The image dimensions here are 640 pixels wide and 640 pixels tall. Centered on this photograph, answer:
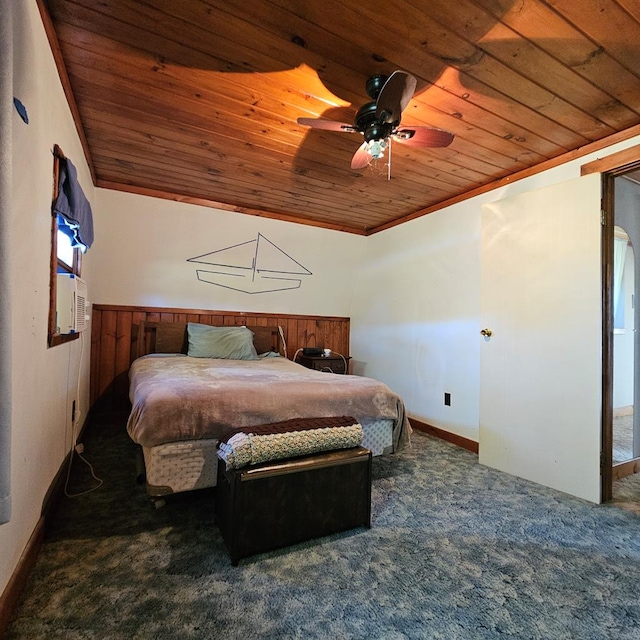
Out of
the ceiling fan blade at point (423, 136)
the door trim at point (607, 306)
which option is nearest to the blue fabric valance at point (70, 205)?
the ceiling fan blade at point (423, 136)

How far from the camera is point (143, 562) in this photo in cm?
145

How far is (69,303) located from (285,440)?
59.4 inches

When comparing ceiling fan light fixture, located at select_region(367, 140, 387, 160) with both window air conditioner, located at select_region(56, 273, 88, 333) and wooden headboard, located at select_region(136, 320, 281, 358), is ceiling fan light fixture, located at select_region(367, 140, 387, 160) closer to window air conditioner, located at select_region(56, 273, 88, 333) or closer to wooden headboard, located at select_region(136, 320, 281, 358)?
window air conditioner, located at select_region(56, 273, 88, 333)

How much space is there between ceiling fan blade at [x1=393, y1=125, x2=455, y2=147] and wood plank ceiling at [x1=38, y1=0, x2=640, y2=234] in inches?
8.2

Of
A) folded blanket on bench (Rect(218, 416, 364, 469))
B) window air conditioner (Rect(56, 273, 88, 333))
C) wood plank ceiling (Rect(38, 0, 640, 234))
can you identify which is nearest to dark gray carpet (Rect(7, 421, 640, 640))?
folded blanket on bench (Rect(218, 416, 364, 469))

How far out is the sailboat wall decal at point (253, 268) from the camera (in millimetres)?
3764

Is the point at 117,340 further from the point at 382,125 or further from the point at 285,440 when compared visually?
the point at 382,125

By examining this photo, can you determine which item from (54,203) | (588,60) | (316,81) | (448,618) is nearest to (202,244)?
(54,203)

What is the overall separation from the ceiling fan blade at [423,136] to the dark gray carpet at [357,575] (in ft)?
6.57

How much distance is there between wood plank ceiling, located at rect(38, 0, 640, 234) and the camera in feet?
4.58

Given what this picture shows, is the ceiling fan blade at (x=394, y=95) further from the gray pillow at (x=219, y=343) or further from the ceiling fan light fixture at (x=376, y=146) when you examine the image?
the gray pillow at (x=219, y=343)

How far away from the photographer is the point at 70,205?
5.96 feet

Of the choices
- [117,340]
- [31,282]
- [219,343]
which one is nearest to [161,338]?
[117,340]

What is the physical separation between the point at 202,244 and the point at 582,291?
324cm
